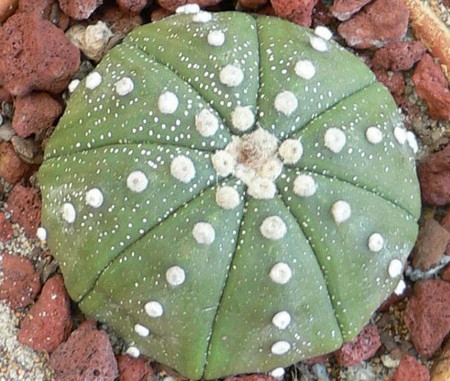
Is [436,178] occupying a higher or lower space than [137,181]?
lower

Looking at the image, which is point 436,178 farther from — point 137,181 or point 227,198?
point 137,181

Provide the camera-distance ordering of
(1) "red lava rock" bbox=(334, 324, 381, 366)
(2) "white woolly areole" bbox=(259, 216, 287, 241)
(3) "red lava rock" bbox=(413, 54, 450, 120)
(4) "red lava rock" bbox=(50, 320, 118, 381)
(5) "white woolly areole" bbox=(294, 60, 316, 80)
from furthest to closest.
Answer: (3) "red lava rock" bbox=(413, 54, 450, 120)
(1) "red lava rock" bbox=(334, 324, 381, 366)
(4) "red lava rock" bbox=(50, 320, 118, 381)
(5) "white woolly areole" bbox=(294, 60, 316, 80)
(2) "white woolly areole" bbox=(259, 216, 287, 241)

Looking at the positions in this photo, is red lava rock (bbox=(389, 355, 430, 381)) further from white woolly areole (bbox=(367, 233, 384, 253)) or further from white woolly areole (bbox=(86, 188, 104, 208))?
white woolly areole (bbox=(86, 188, 104, 208))

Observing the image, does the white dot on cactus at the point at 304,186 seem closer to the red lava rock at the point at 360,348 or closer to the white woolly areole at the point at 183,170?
the white woolly areole at the point at 183,170

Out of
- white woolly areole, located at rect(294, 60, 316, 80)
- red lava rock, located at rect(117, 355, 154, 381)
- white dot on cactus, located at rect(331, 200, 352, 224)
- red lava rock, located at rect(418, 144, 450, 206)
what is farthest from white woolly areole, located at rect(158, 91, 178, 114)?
red lava rock, located at rect(418, 144, 450, 206)

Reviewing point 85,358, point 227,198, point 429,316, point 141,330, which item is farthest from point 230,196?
point 429,316
